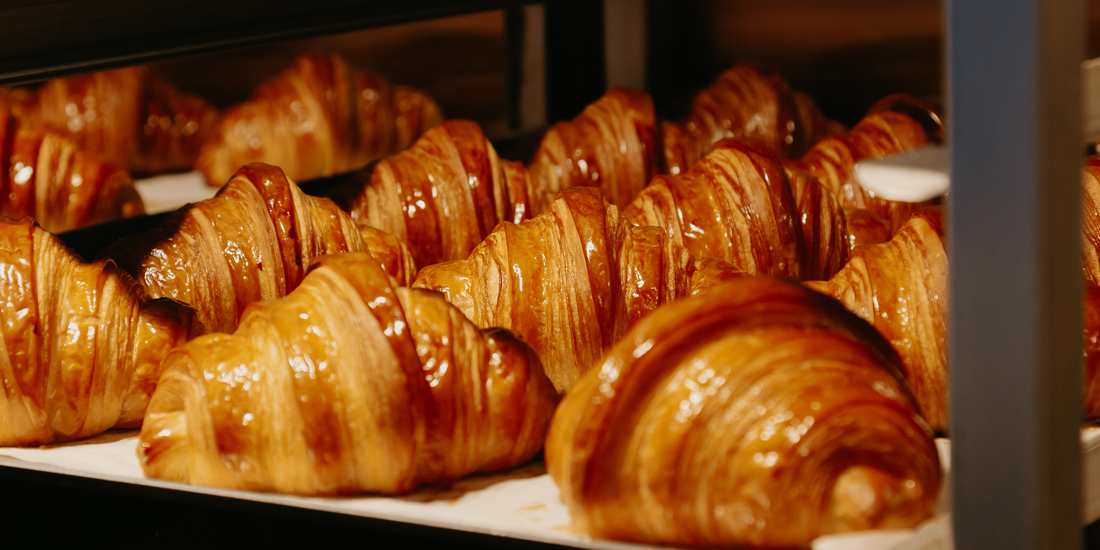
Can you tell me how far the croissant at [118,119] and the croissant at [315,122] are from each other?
0.17m

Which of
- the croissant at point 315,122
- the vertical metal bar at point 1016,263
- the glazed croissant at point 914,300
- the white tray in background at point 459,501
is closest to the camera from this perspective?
the vertical metal bar at point 1016,263

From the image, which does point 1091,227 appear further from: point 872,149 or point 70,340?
point 70,340

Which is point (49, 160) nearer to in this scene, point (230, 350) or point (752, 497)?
point (230, 350)

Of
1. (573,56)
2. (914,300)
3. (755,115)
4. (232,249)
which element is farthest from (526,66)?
(914,300)

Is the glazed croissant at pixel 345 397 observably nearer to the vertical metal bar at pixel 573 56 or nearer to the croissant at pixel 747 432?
the croissant at pixel 747 432

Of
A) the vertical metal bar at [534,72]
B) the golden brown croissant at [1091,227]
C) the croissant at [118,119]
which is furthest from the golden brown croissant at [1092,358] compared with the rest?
the croissant at [118,119]

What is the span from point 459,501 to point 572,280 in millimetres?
341

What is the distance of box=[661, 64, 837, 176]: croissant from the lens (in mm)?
2396

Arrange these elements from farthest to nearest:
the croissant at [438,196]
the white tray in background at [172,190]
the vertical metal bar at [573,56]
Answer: the vertical metal bar at [573,56] → the white tray in background at [172,190] → the croissant at [438,196]

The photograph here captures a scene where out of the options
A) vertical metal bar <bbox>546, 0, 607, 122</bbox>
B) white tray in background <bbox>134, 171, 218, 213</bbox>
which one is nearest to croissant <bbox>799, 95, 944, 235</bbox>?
vertical metal bar <bbox>546, 0, 607, 122</bbox>

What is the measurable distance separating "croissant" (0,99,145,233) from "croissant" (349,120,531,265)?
0.89 meters

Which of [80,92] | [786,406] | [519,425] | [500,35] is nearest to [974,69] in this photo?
[786,406]

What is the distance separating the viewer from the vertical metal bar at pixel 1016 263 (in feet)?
2.42

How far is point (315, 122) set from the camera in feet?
10.4
